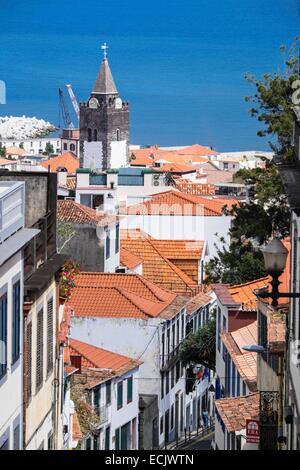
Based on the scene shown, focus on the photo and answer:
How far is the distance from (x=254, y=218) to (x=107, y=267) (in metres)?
17.5

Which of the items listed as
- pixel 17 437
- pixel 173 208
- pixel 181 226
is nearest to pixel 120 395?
pixel 17 437

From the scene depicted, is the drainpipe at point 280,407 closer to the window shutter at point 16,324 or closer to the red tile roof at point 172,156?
the window shutter at point 16,324

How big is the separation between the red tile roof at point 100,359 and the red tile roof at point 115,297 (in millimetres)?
2750

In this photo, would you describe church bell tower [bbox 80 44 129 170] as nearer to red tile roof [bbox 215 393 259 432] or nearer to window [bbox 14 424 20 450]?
red tile roof [bbox 215 393 259 432]

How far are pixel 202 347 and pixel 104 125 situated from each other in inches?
4448

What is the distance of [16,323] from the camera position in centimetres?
1495

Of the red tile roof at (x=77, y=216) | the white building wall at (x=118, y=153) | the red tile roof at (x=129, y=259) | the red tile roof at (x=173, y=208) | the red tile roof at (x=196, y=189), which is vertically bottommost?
the red tile roof at (x=129, y=259)

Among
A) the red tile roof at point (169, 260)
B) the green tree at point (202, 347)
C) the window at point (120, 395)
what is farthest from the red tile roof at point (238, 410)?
the red tile roof at point (169, 260)

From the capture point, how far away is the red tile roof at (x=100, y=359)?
31.1m

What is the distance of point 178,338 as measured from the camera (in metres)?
40.9

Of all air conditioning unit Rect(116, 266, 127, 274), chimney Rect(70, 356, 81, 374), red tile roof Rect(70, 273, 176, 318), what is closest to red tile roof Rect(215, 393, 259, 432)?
chimney Rect(70, 356, 81, 374)

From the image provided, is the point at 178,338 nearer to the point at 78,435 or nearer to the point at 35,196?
the point at 78,435

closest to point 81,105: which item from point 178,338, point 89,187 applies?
point 89,187

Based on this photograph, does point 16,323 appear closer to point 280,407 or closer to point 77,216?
point 280,407
